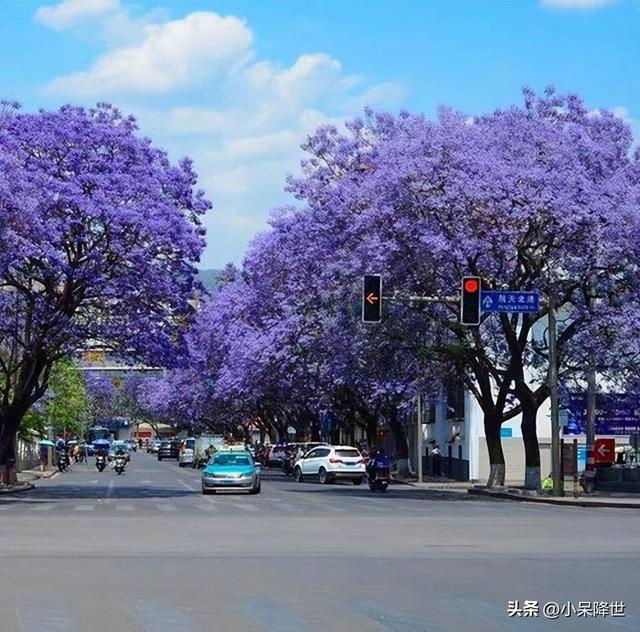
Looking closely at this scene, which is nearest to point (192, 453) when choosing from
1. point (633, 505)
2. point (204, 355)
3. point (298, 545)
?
point (204, 355)

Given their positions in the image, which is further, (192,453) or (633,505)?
(192,453)

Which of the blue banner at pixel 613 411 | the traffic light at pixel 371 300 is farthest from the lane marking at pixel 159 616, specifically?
the blue banner at pixel 613 411

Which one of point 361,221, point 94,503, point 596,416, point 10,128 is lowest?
point 94,503

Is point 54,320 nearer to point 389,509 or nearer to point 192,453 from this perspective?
point 389,509

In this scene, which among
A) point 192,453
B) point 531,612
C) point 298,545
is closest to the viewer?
point 531,612

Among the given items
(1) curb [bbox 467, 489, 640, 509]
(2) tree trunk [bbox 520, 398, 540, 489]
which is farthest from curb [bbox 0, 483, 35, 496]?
(2) tree trunk [bbox 520, 398, 540, 489]

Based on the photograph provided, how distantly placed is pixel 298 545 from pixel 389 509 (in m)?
12.9

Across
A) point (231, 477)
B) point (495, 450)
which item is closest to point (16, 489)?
point (231, 477)

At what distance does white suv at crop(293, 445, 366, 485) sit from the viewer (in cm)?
5572

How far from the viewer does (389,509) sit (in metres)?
33.9

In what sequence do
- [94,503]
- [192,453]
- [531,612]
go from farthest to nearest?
[192,453], [94,503], [531,612]

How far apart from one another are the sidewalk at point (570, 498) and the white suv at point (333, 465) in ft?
30.4

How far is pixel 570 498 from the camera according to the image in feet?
131

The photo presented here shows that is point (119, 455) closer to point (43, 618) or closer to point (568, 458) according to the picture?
point (568, 458)
